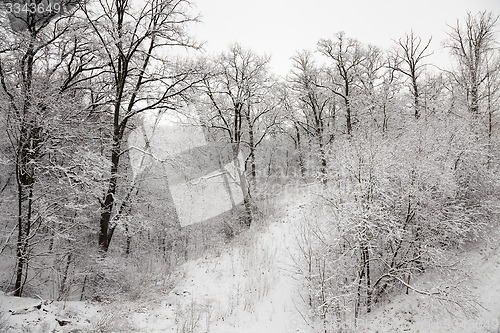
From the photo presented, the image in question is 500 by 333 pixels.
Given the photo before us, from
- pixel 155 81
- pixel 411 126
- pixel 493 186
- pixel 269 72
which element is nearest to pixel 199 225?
pixel 269 72

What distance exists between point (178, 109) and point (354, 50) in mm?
13707

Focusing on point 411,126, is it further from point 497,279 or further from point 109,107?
point 109,107

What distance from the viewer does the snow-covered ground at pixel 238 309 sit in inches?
264

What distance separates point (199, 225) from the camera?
22688 mm

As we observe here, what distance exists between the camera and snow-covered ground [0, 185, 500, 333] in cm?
671

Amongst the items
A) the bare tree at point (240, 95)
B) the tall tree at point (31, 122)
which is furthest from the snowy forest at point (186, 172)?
the bare tree at point (240, 95)

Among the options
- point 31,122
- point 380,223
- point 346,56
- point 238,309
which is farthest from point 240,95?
point 238,309

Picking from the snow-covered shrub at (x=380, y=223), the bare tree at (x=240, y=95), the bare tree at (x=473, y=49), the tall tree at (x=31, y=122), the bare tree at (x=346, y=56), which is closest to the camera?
the tall tree at (x=31, y=122)

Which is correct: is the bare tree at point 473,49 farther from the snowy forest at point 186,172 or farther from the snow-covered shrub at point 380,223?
the snow-covered shrub at point 380,223

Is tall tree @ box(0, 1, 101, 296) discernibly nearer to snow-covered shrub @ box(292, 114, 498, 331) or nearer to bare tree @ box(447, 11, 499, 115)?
snow-covered shrub @ box(292, 114, 498, 331)

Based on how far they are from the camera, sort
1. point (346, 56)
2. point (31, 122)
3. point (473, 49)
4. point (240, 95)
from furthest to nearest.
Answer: point (346, 56) < point (240, 95) < point (473, 49) < point (31, 122)

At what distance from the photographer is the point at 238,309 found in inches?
359

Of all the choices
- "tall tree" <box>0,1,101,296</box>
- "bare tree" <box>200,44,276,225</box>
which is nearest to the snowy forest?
"tall tree" <box>0,1,101,296</box>

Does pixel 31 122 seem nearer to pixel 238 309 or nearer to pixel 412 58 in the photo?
pixel 238 309
